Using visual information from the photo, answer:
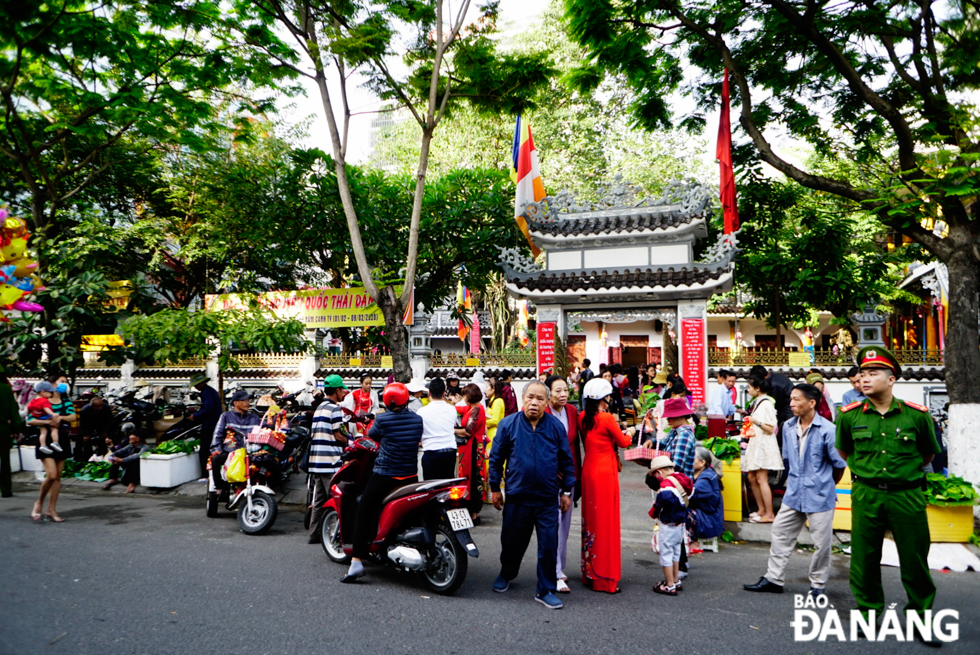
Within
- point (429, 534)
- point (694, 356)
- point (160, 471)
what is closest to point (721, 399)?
point (694, 356)

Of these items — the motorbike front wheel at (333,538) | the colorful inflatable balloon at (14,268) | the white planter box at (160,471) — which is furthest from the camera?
the white planter box at (160,471)

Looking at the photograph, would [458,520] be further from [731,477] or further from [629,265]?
[629,265]

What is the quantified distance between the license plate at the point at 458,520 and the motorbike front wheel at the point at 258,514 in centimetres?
296

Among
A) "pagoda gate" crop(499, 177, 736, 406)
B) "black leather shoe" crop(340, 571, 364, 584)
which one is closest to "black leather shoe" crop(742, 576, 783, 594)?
"black leather shoe" crop(340, 571, 364, 584)

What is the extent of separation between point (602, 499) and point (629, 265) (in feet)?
33.1

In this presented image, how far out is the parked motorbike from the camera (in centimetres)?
690

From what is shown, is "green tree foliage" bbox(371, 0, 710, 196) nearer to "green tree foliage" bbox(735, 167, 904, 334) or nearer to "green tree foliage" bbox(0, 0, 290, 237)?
"green tree foliage" bbox(735, 167, 904, 334)

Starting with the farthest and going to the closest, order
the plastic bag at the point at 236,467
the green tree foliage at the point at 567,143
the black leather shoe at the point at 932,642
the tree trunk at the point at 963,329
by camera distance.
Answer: the green tree foliage at the point at 567,143 < the tree trunk at the point at 963,329 < the plastic bag at the point at 236,467 < the black leather shoe at the point at 932,642

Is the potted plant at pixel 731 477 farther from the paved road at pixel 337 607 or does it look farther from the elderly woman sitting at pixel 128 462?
the elderly woman sitting at pixel 128 462

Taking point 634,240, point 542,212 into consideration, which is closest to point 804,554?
point 634,240

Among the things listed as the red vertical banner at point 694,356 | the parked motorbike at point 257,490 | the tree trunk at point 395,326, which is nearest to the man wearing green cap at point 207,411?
the parked motorbike at point 257,490

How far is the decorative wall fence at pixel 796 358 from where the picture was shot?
1448 centimetres

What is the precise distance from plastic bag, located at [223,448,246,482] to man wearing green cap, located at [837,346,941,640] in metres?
6.20

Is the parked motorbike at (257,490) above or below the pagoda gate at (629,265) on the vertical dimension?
below
